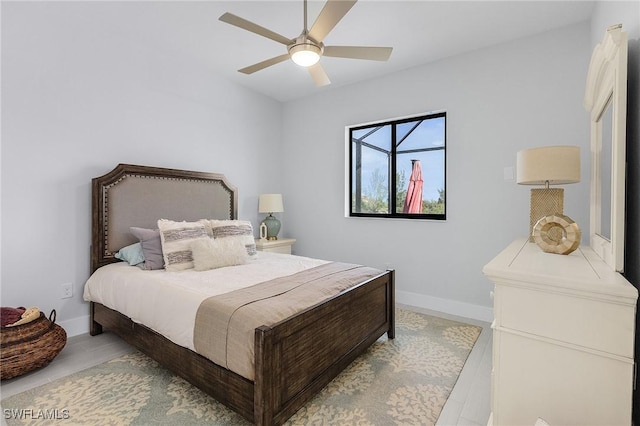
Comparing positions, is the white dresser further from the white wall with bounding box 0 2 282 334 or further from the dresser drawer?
the white wall with bounding box 0 2 282 334

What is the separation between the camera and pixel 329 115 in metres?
4.09

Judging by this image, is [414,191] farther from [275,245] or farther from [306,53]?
[306,53]

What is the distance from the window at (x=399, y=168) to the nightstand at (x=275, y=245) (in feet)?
3.11

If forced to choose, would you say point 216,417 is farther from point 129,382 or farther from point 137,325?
point 137,325

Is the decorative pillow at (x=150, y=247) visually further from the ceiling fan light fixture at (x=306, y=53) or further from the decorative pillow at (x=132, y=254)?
the ceiling fan light fixture at (x=306, y=53)

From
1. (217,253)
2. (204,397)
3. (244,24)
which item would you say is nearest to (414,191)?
(217,253)

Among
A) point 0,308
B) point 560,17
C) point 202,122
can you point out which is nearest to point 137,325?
point 0,308

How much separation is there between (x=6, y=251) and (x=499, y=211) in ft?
13.5

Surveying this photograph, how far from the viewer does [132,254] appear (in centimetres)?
265

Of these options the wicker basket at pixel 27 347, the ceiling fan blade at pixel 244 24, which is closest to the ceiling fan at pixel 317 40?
the ceiling fan blade at pixel 244 24

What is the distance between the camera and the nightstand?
149 inches

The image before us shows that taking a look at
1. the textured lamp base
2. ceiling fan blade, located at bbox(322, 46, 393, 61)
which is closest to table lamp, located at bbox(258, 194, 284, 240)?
ceiling fan blade, located at bbox(322, 46, 393, 61)

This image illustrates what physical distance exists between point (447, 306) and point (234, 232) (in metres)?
2.34

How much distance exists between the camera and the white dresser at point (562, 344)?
100 cm
